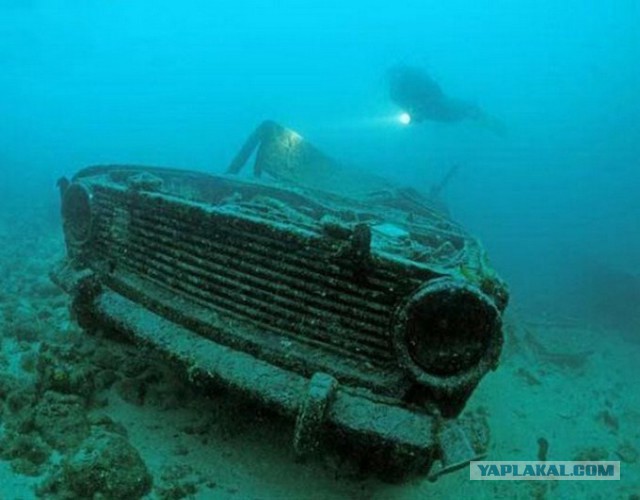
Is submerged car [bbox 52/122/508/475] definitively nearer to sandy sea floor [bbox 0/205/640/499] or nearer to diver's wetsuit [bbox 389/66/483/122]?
sandy sea floor [bbox 0/205/640/499]

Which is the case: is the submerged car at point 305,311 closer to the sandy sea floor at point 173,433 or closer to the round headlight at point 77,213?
the round headlight at point 77,213

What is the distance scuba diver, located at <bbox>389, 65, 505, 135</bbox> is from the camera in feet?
49.7

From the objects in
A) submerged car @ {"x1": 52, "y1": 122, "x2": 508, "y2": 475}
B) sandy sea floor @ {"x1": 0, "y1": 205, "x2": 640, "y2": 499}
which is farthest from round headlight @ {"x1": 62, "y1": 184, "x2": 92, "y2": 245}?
Result: sandy sea floor @ {"x1": 0, "y1": 205, "x2": 640, "y2": 499}

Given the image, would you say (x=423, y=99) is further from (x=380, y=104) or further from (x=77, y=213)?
(x=380, y=104)

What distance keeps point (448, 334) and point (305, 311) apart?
81 centimetres

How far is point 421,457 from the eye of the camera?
2.47 metres

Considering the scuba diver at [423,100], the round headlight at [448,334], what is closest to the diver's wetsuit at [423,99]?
the scuba diver at [423,100]

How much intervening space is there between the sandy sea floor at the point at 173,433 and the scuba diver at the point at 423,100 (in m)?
11.1

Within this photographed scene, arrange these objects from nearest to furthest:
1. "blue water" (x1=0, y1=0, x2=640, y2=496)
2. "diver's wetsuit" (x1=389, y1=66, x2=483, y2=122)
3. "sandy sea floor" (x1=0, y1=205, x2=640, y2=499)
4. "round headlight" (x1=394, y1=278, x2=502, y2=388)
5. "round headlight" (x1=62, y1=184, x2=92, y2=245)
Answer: "round headlight" (x1=394, y1=278, x2=502, y2=388) < "sandy sea floor" (x1=0, y1=205, x2=640, y2=499) < "round headlight" (x1=62, y1=184, x2=92, y2=245) < "diver's wetsuit" (x1=389, y1=66, x2=483, y2=122) < "blue water" (x1=0, y1=0, x2=640, y2=496)

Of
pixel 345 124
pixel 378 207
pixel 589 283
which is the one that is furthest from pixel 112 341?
pixel 345 124

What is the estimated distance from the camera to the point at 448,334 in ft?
8.42

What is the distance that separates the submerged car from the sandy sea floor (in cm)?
38

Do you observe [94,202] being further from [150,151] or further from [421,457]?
[150,151]

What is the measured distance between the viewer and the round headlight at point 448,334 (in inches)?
97.9
